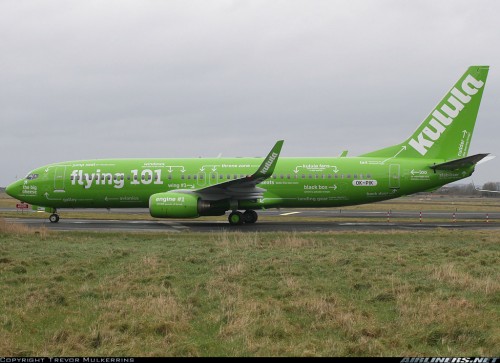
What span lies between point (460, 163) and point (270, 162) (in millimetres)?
9487

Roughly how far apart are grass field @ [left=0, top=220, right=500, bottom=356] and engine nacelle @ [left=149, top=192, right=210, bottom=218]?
917 cm

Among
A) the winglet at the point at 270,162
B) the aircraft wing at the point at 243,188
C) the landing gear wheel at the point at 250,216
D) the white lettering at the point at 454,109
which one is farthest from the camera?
the landing gear wheel at the point at 250,216

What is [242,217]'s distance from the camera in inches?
1077

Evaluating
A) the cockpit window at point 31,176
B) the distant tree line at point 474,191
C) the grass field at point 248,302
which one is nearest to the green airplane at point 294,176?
the cockpit window at point 31,176

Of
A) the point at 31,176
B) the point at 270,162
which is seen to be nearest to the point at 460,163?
the point at 270,162

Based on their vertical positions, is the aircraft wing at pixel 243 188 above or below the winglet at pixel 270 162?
below

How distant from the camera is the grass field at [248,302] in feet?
20.7

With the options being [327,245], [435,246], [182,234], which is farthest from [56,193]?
[435,246]

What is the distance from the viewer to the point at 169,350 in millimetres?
6109

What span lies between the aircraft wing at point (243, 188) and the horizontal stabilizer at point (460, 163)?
8.47 m

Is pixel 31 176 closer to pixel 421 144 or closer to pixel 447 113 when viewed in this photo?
pixel 421 144

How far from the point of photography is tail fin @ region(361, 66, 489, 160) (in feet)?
88.2

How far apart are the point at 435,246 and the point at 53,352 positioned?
13.2 meters

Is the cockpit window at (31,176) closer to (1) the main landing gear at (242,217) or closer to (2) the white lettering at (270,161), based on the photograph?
(1) the main landing gear at (242,217)
